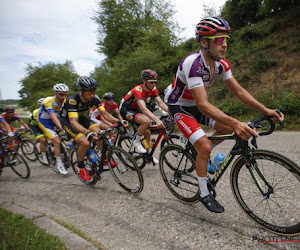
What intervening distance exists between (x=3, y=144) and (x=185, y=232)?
19.0ft

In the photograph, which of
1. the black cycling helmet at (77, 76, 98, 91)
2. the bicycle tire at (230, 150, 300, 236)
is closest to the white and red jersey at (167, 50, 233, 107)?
the bicycle tire at (230, 150, 300, 236)

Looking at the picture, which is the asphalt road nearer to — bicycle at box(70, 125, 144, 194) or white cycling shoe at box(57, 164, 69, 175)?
bicycle at box(70, 125, 144, 194)

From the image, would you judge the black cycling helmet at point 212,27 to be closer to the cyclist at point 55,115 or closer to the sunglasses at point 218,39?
the sunglasses at point 218,39

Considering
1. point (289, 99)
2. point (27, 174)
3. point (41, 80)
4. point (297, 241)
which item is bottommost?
point (27, 174)

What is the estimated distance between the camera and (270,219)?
2.29 metres

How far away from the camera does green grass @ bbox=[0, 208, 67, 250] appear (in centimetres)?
220

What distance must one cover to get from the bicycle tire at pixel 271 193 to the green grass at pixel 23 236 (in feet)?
7.11

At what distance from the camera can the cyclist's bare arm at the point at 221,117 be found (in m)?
1.89

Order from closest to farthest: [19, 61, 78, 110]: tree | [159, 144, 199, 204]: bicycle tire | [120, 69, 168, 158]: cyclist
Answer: [159, 144, 199, 204]: bicycle tire < [120, 69, 168, 158]: cyclist < [19, 61, 78, 110]: tree

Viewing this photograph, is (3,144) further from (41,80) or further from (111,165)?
(41,80)

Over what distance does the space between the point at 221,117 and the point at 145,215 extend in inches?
71.8

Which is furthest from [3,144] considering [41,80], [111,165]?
[41,80]

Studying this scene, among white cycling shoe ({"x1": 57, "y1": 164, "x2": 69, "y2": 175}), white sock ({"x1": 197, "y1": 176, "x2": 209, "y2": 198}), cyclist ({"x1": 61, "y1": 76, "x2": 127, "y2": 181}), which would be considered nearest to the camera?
white sock ({"x1": 197, "y1": 176, "x2": 209, "y2": 198})

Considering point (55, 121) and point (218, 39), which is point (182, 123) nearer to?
point (218, 39)
